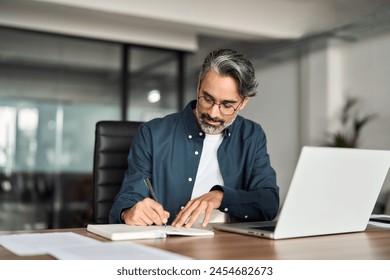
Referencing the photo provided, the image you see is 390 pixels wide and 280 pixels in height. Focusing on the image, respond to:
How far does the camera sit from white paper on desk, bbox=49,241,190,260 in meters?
1.00

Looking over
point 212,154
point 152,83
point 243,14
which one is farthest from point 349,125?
point 212,154

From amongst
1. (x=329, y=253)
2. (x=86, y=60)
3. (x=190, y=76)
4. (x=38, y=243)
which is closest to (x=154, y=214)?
(x=38, y=243)

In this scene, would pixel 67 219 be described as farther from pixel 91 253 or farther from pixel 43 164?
pixel 91 253

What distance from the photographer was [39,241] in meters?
1.21

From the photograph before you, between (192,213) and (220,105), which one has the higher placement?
(220,105)

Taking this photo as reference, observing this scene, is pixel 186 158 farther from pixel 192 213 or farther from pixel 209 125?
pixel 192 213

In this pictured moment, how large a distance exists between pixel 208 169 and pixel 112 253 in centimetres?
113

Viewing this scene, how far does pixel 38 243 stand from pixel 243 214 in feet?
2.85

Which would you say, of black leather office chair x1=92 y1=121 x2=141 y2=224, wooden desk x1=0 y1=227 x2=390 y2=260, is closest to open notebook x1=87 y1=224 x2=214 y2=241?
wooden desk x1=0 y1=227 x2=390 y2=260

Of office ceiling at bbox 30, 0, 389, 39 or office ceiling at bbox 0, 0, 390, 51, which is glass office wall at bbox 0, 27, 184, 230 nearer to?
office ceiling at bbox 0, 0, 390, 51

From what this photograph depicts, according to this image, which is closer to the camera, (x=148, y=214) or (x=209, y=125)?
(x=148, y=214)

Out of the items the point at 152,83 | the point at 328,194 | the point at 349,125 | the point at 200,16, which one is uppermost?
the point at 200,16

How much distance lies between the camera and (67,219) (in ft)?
19.2

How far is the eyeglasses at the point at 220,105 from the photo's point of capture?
195cm
